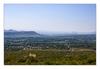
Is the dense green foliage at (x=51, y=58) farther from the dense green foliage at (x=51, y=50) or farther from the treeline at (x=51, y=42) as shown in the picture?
the treeline at (x=51, y=42)

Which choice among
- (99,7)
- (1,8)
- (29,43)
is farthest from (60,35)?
(1,8)

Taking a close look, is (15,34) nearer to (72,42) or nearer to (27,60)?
(27,60)

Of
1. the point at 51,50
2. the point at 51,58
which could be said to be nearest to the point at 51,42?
the point at 51,50

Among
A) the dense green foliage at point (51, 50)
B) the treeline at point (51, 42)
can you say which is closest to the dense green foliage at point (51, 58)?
the dense green foliage at point (51, 50)

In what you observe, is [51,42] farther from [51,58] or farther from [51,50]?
[51,58]

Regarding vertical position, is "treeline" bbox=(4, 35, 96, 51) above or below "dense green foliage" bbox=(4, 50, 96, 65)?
above

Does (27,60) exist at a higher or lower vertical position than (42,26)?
lower

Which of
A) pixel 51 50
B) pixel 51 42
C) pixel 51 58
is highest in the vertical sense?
pixel 51 42

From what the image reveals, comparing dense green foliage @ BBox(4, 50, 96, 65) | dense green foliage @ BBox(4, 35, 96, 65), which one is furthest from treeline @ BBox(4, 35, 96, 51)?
dense green foliage @ BBox(4, 50, 96, 65)

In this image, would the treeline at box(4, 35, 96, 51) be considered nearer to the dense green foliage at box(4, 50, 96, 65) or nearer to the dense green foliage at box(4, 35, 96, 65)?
the dense green foliage at box(4, 35, 96, 65)
